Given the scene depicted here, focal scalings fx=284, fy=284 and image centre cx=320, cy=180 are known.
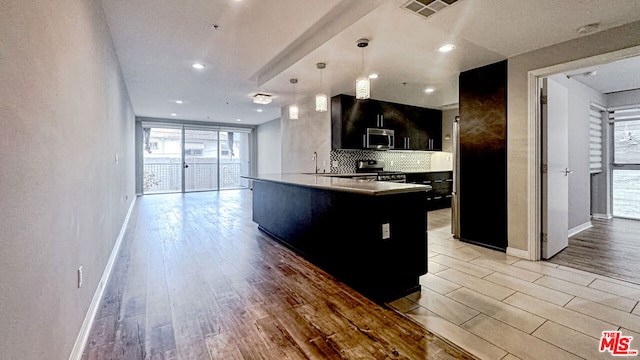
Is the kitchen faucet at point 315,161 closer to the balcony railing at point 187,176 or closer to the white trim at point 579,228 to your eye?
the white trim at point 579,228

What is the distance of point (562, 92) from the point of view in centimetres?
359

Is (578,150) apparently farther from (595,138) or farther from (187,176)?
(187,176)

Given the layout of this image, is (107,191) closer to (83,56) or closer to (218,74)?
(83,56)

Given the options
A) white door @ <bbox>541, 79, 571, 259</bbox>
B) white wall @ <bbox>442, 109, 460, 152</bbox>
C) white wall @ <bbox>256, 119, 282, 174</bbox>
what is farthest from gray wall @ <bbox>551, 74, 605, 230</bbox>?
white wall @ <bbox>256, 119, 282, 174</bbox>

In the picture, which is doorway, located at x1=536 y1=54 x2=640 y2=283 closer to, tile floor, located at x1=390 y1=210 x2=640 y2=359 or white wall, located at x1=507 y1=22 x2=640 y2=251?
white wall, located at x1=507 y1=22 x2=640 y2=251

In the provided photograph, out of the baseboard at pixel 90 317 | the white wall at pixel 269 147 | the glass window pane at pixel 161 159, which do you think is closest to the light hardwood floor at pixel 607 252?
the baseboard at pixel 90 317

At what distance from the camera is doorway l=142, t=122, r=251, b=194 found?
9492 millimetres

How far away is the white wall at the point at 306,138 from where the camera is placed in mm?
5770

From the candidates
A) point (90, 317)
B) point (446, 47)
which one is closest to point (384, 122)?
point (446, 47)

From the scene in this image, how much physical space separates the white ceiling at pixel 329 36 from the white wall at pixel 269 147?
4698mm

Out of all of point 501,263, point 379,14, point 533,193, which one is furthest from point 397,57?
point 501,263

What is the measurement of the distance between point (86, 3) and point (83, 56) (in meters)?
0.43

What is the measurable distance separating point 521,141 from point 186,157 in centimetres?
949

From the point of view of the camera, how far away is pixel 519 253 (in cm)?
340
